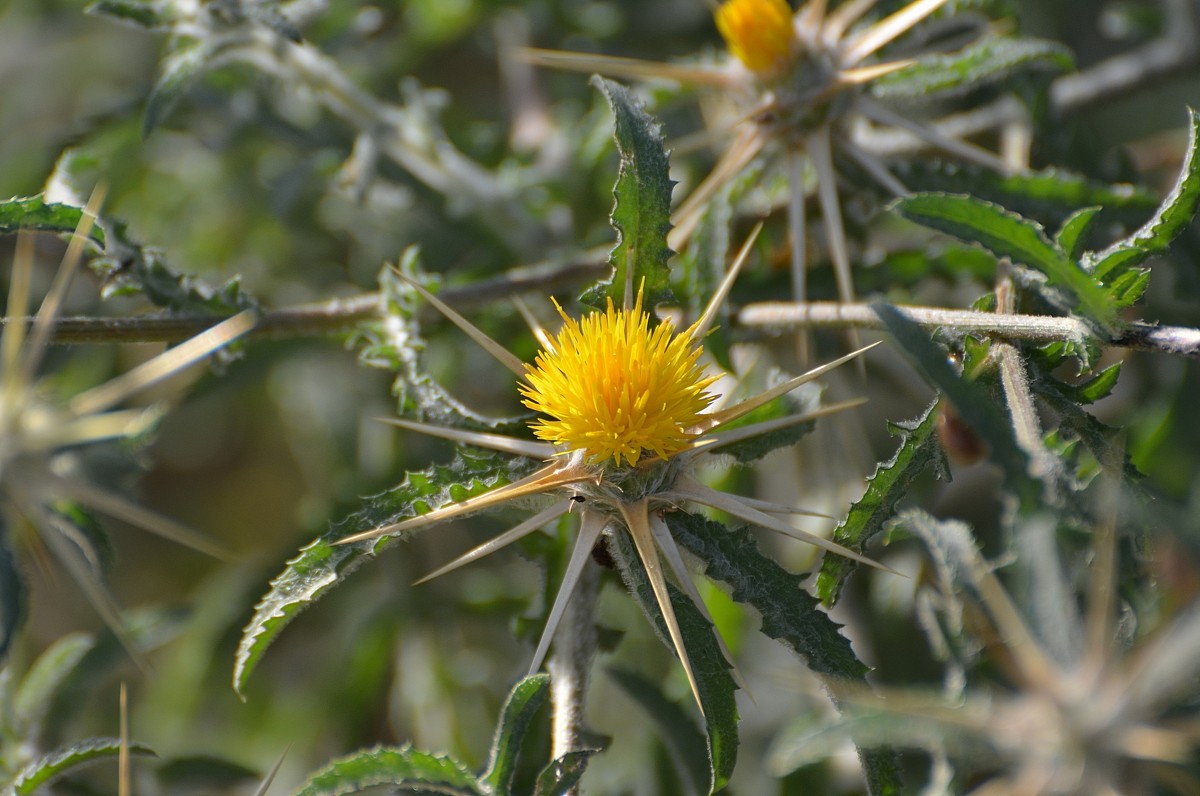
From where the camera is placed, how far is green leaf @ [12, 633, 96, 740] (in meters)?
1.44

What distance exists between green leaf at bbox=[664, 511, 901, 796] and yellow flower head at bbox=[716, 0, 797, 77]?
686 mm

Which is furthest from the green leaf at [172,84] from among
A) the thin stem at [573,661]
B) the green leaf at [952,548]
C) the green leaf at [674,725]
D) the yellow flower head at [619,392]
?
the green leaf at [952,548]

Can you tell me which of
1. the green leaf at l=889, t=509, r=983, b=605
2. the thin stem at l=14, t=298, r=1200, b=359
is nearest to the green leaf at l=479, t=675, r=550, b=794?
the green leaf at l=889, t=509, r=983, b=605

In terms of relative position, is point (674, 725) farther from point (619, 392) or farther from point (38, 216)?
point (38, 216)

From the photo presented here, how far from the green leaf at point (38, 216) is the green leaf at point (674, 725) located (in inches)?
36.1

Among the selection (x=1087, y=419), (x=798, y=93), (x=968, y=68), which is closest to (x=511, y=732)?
(x=1087, y=419)

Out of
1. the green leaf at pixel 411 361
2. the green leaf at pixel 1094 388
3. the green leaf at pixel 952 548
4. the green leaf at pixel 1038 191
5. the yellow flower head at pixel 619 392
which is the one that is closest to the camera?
the green leaf at pixel 952 548

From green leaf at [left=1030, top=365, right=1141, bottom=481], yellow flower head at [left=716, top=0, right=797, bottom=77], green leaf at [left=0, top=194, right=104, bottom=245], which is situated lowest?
green leaf at [left=1030, top=365, right=1141, bottom=481]

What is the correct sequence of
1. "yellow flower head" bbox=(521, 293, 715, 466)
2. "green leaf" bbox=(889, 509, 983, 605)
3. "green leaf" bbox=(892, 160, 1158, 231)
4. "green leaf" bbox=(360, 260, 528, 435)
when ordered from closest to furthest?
1. "green leaf" bbox=(889, 509, 983, 605)
2. "yellow flower head" bbox=(521, 293, 715, 466)
3. "green leaf" bbox=(360, 260, 528, 435)
4. "green leaf" bbox=(892, 160, 1158, 231)

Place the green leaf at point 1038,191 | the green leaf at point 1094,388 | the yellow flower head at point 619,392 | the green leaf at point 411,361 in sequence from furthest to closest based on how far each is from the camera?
the green leaf at point 1038,191, the green leaf at point 411,361, the green leaf at point 1094,388, the yellow flower head at point 619,392

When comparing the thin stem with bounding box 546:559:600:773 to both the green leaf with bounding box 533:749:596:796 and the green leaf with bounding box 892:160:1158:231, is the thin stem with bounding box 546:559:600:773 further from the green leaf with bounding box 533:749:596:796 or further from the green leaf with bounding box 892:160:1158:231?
the green leaf with bounding box 892:160:1158:231

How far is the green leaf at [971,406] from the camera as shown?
34.9 inches

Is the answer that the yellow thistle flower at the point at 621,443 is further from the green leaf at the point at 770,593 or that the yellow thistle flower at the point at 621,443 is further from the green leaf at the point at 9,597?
the green leaf at the point at 9,597

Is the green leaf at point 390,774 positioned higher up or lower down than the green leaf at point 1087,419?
lower down
